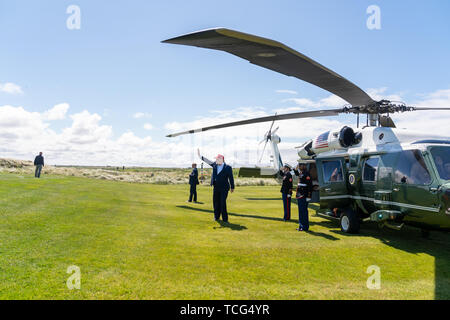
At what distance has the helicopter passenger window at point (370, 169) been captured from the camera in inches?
339

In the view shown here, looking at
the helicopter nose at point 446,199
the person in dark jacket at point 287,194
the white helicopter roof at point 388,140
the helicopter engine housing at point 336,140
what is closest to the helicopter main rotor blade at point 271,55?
the white helicopter roof at point 388,140

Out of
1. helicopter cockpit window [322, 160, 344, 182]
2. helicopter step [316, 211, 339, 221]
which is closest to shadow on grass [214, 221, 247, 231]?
helicopter step [316, 211, 339, 221]

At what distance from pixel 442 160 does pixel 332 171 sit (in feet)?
11.2

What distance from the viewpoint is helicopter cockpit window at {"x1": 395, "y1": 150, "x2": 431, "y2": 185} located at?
721 cm

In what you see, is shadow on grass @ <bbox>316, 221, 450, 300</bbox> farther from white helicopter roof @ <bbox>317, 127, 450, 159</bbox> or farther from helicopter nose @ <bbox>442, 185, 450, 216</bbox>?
white helicopter roof @ <bbox>317, 127, 450, 159</bbox>

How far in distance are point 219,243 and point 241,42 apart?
175 inches

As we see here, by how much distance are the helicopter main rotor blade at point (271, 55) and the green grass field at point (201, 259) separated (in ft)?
12.2

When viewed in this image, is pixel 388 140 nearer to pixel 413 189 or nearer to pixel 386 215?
pixel 413 189

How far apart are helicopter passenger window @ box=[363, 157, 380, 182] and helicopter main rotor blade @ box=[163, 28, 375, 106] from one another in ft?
6.17

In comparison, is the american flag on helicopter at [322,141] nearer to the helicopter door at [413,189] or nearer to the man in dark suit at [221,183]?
the helicopter door at [413,189]

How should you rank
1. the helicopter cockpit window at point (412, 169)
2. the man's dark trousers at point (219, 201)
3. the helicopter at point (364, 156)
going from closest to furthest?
1. the helicopter at point (364, 156)
2. the helicopter cockpit window at point (412, 169)
3. the man's dark trousers at point (219, 201)

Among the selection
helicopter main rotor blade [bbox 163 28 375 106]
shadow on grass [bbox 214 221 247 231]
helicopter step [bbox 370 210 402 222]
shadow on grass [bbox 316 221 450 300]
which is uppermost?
helicopter main rotor blade [bbox 163 28 375 106]

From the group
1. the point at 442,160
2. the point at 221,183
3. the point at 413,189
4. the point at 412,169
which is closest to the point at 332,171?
the point at 412,169
